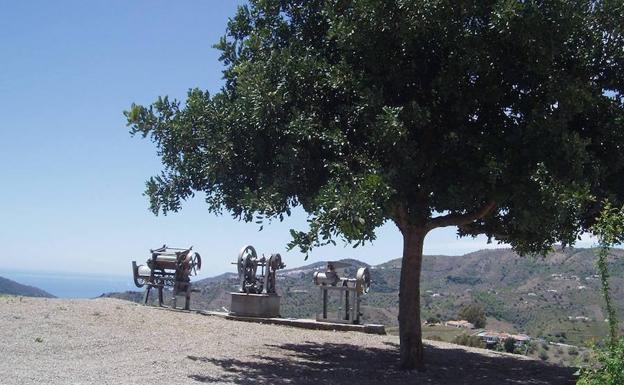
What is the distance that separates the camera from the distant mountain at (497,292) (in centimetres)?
4119

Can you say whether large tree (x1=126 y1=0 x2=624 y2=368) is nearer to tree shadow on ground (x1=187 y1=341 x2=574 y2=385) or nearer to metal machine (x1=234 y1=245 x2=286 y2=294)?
tree shadow on ground (x1=187 y1=341 x2=574 y2=385)

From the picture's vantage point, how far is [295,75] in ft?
36.6

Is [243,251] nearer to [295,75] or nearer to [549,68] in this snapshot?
[295,75]

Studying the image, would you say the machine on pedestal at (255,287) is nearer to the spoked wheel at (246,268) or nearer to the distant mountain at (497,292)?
the spoked wheel at (246,268)

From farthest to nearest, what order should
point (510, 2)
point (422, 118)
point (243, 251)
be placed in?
point (243, 251) → point (422, 118) → point (510, 2)

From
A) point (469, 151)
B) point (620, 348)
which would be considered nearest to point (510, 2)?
point (469, 151)

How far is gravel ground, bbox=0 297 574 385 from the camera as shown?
33.3ft

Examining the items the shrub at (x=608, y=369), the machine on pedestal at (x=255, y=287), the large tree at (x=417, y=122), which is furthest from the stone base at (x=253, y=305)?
the shrub at (x=608, y=369)

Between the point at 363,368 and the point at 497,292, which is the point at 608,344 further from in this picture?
the point at 497,292

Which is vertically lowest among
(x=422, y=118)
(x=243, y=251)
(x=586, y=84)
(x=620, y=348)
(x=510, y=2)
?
(x=620, y=348)

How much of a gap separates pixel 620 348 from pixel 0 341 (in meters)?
9.27

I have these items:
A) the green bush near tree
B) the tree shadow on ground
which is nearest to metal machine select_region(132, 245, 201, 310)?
the tree shadow on ground

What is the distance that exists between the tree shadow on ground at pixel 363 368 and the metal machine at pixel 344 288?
2394 mm

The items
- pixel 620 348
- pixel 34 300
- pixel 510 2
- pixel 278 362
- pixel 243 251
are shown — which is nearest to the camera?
pixel 620 348
